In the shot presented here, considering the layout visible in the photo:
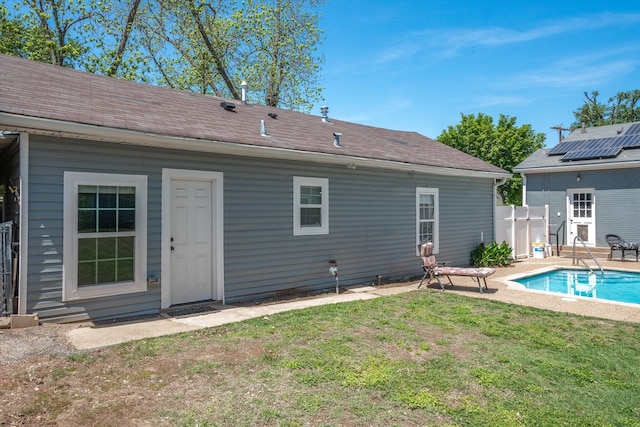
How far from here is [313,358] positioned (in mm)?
4598

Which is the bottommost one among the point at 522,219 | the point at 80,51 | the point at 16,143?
the point at 522,219

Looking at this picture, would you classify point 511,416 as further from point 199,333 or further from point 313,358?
point 199,333

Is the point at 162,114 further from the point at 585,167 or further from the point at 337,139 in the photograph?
the point at 585,167

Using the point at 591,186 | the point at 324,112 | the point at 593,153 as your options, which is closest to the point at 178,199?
the point at 324,112

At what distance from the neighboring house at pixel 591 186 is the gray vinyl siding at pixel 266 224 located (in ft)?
22.7

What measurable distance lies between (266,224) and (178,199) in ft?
5.72

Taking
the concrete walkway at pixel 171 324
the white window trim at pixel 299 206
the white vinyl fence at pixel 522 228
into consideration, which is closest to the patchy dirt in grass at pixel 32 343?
the concrete walkway at pixel 171 324

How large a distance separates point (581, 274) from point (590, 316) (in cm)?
623

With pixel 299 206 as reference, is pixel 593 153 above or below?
above

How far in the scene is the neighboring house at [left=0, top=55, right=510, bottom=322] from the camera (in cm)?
570

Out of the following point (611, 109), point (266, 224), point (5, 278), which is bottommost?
point (5, 278)

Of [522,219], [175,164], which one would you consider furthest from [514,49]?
[175,164]

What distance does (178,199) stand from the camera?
7.05 m

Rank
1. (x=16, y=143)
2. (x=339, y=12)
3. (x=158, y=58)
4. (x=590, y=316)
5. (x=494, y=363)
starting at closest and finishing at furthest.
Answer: (x=494, y=363)
(x=16, y=143)
(x=590, y=316)
(x=339, y=12)
(x=158, y=58)
